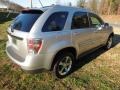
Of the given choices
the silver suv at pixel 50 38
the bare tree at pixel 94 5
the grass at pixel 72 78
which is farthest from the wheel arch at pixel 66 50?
the bare tree at pixel 94 5

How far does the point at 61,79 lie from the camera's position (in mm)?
4906

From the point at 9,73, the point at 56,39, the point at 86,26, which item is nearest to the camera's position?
the point at 56,39

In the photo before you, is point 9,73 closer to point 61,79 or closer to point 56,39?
point 61,79

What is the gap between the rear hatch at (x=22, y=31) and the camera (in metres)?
4.09

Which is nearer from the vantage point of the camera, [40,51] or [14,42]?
[40,51]

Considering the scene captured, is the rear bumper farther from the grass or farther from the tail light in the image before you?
the grass

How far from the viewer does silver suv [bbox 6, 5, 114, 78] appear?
404 centimetres

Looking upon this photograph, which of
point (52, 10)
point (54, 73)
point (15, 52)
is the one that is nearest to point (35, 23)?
point (52, 10)

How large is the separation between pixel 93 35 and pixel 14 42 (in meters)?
2.66

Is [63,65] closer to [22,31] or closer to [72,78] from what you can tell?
[72,78]

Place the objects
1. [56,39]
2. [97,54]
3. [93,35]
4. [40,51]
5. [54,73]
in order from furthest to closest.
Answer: [97,54]
[93,35]
[54,73]
[56,39]
[40,51]

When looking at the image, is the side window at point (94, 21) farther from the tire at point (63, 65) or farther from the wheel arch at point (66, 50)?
the tire at point (63, 65)

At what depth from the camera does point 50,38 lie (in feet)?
13.8

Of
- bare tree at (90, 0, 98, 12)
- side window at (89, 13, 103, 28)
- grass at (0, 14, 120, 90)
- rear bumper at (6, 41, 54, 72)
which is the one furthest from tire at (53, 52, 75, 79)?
bare tree at (90, 0, 98, 12)
